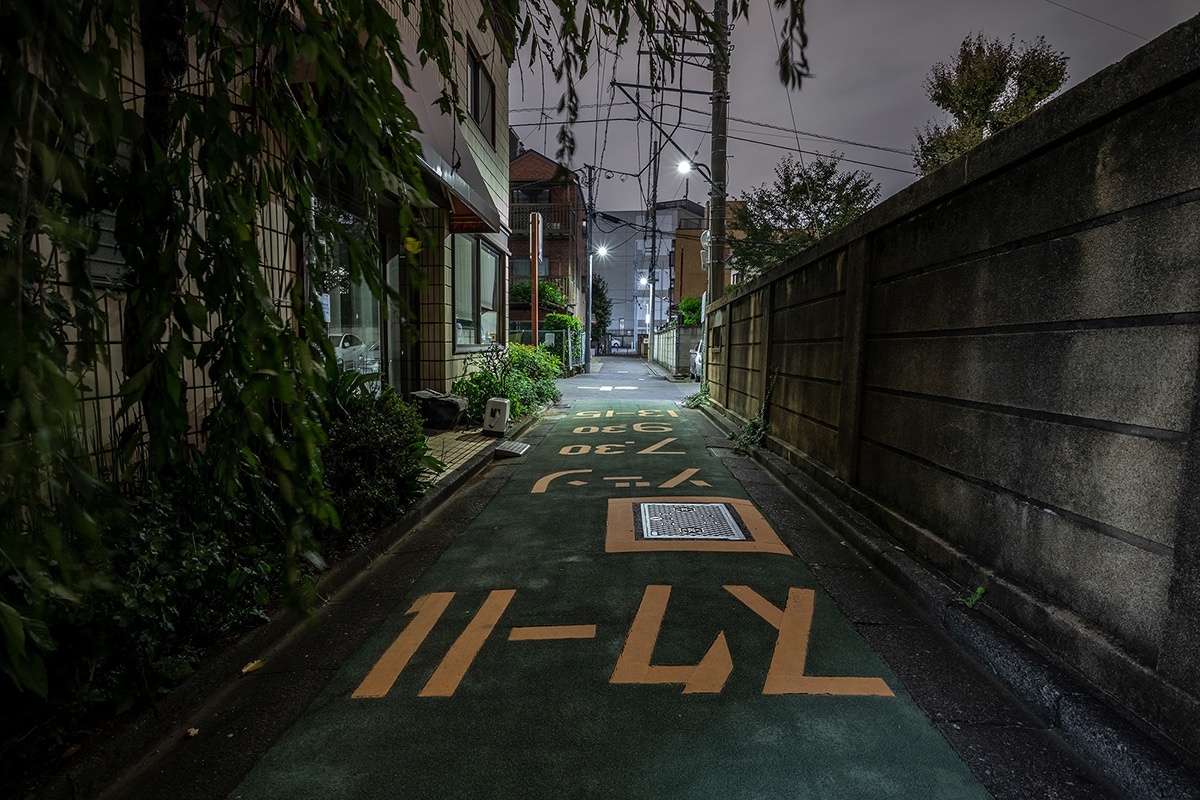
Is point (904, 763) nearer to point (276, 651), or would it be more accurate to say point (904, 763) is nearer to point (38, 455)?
point (38, 455)

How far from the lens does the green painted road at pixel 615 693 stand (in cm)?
217

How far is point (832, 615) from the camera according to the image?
349cm

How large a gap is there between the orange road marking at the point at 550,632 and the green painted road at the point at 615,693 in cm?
1

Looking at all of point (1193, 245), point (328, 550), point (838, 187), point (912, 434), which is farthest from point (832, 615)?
point (838, 187)

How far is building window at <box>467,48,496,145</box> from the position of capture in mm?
11273

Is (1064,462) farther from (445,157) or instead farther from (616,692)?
(445,157)

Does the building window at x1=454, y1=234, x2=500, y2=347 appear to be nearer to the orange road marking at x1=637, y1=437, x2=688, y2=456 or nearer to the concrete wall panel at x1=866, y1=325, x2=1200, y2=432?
the orange road marking at x1=637, y1=437, x2=688, y2=456

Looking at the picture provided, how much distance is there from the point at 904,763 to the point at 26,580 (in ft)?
8.97

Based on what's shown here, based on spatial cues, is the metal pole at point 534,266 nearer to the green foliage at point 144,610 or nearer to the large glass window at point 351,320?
the large glass window at point 351,320

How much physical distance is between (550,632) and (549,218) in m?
41.7

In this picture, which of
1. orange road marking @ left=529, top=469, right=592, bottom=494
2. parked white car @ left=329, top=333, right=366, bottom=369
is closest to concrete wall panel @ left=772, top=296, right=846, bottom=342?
orange road marking @ left=529, top=469, right=592, bottom=494

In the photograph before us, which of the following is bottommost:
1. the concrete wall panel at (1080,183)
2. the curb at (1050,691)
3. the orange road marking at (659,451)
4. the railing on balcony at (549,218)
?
the orange road marking at (659,451)

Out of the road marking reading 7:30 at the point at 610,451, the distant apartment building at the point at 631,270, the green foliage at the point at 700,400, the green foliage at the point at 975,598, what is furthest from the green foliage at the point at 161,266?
the distant apartment building at the point at 631,270

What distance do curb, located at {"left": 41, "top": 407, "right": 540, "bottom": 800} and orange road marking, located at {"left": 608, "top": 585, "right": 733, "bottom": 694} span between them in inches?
60.5
